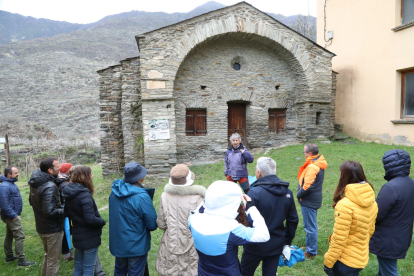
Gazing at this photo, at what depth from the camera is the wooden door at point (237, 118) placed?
10406mm

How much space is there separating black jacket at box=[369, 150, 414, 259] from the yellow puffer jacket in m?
0.19

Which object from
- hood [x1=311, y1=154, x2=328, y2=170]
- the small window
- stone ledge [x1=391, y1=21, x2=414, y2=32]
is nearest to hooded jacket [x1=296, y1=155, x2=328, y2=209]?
hood [x1=311, y1=154, x2=328, y2=170]

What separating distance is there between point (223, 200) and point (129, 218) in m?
1.16

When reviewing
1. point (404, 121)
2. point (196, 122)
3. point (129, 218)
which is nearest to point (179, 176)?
point (129, 218)

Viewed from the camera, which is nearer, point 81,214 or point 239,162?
point 81,214

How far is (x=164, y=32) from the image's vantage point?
8.30 metres

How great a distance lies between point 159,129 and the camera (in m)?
8.32

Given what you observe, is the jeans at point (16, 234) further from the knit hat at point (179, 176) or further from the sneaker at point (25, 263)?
the knit hat at point (179, 176)

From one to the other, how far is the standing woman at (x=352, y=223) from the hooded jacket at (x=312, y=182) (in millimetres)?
862

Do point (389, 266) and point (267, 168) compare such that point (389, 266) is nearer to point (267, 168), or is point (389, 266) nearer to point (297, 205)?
point (267, 168)

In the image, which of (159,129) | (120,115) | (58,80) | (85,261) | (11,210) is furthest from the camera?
(58,80)

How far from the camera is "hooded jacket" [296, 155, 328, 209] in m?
3.16

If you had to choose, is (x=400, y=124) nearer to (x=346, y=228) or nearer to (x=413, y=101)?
(x=413, y=101)

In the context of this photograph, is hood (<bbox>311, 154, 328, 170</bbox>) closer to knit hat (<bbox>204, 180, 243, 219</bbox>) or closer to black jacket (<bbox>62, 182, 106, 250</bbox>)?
knit hat (<bbox>204, 180, 243, 219</bbox>)
